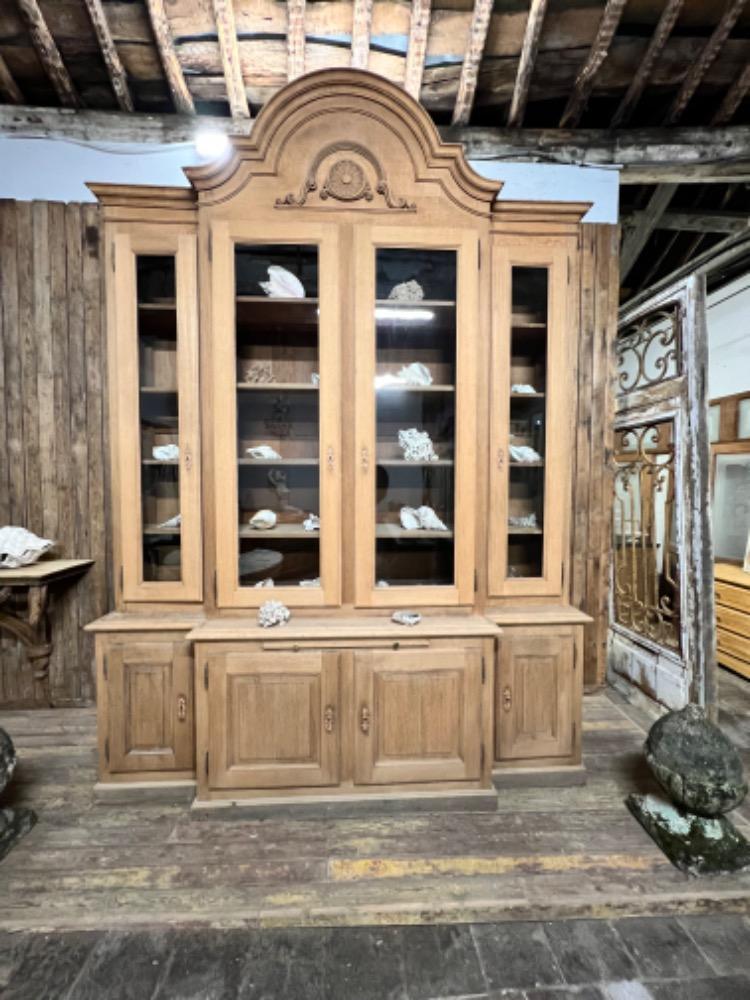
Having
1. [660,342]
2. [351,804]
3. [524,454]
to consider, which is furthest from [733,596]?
[351,804]

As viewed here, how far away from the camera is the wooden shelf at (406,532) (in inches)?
78.2

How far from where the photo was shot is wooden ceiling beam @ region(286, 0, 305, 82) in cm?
207

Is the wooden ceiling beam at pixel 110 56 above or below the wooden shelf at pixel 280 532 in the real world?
above

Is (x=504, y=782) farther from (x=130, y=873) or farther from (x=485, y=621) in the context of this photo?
(x=130, y=873)

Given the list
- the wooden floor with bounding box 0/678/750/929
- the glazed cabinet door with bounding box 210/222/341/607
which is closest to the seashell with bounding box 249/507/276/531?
the glazed cabinet door with bounding box 210/222/341/607

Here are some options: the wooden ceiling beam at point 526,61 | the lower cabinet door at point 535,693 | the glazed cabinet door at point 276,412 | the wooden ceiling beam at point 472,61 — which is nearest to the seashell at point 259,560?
the glazed cabinet door at point 276,412

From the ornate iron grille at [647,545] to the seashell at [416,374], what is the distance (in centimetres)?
142

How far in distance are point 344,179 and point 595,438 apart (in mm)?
1846

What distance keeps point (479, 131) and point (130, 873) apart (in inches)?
139

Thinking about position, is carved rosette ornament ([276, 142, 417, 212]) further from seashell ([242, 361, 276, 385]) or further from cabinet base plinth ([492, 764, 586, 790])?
cabinet base plinth ([492, 764, 586, 790])

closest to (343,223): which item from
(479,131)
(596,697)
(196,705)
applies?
(479,131)

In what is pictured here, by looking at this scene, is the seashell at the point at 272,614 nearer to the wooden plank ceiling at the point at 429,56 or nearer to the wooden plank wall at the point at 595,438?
the wooden plank wall at the point at 595,438

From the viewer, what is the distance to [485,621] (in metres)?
1.94

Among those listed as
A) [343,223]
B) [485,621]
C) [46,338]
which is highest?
[343,223]
